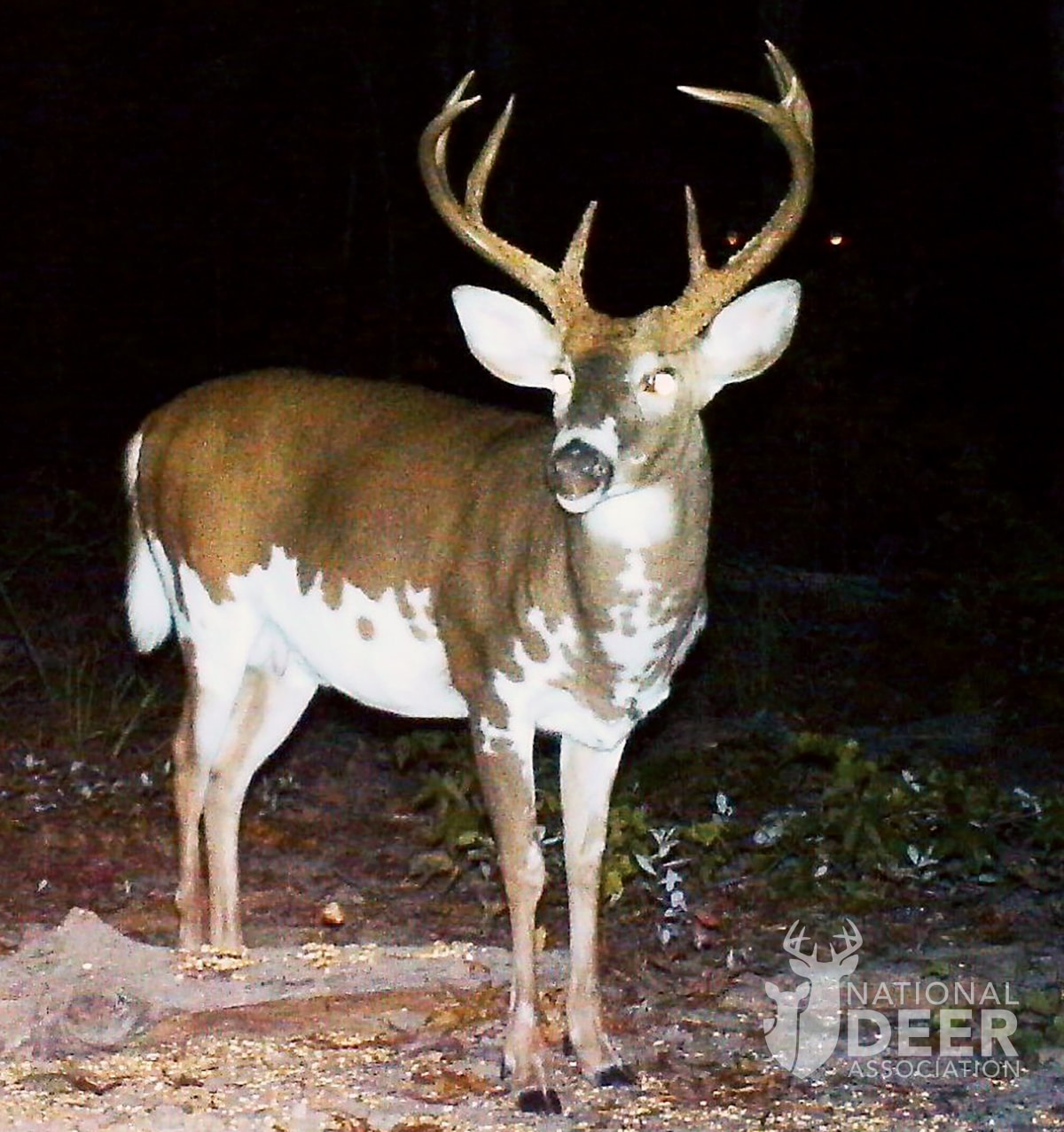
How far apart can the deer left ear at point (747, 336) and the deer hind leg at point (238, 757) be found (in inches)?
69.2

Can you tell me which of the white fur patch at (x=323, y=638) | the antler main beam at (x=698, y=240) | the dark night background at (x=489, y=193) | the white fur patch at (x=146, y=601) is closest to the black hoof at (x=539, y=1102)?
the white fur patch at (x=323, y=638)

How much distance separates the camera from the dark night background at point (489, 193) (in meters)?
13.7

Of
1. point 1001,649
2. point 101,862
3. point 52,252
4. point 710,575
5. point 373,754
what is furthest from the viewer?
point 52,252

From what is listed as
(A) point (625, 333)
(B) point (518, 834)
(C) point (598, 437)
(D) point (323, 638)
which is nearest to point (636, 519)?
(C) point (598, 437)

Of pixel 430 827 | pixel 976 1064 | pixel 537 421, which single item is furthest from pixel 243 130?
pixel 976 1064

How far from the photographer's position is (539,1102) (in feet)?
15.0

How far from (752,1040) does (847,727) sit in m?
3.41

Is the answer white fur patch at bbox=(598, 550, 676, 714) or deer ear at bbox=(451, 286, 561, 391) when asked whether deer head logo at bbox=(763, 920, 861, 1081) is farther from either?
deer ear at bbox=(451, 286, 561, 391)

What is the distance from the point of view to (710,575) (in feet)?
32.7

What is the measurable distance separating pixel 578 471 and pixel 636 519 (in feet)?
1.08

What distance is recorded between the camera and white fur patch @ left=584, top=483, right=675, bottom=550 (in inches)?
178

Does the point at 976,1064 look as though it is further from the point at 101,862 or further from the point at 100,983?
the point at 101,862

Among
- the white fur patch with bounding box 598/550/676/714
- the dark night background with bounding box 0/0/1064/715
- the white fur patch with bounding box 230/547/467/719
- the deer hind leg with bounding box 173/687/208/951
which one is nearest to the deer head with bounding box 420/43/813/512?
the white fur patch with bounding box 598/550/676/714

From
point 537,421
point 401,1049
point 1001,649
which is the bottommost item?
point 1001,649
